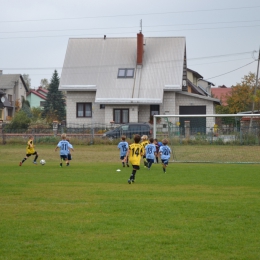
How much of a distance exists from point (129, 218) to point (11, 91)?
81.4 meters

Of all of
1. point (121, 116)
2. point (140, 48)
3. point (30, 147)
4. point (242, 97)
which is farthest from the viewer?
point (242, 97)

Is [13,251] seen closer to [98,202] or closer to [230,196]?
[98,202]

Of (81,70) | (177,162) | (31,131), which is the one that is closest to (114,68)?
(81,70)

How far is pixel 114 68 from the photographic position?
54656mm

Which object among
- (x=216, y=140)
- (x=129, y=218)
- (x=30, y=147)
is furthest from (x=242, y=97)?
(x=129, y=218)

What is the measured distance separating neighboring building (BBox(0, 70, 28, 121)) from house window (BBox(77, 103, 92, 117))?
29.4 m

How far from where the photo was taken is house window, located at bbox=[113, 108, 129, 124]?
52.0 m

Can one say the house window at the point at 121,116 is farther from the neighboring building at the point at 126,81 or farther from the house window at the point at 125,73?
the house window at the point at 125,73

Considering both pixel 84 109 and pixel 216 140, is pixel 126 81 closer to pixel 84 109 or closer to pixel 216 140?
pixel 84 109

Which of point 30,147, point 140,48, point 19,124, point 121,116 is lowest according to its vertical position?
point 30,147

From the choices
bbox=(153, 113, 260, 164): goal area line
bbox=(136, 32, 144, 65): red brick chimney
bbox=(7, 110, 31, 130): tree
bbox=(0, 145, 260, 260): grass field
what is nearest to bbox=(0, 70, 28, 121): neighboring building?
bbox=(7, 110, 31, 130): tree

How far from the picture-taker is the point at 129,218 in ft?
36.5

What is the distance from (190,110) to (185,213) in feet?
137

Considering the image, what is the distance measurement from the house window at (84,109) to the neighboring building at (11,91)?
29.4 metres
